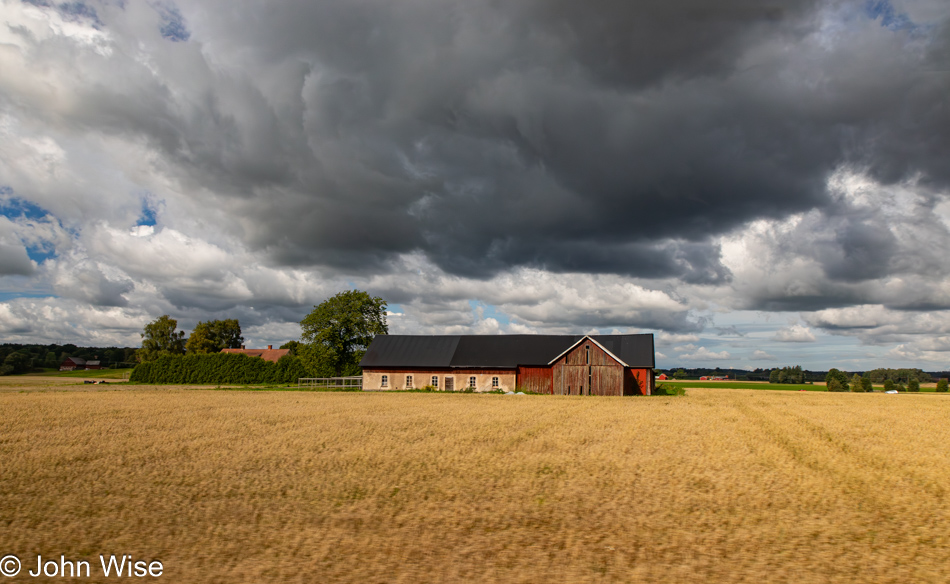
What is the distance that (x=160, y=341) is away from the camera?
10981cm

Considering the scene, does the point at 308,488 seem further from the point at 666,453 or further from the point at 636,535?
the point at 666,453

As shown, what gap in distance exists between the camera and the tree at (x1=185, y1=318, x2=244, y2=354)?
357ft

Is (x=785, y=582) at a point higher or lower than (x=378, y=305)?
lower

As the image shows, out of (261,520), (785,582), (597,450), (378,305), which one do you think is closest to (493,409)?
(597,450)

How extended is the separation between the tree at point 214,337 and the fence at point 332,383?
48.5 m

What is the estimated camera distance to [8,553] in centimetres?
854

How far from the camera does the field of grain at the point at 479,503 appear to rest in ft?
27.7

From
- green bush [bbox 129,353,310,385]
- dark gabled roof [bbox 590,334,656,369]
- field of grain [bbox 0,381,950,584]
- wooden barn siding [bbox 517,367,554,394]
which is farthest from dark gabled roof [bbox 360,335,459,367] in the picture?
field of grain [bbox 0,381,950,584]

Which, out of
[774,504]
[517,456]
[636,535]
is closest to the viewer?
[636,535]

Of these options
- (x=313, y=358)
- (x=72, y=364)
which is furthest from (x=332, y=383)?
(x=72, y=364)

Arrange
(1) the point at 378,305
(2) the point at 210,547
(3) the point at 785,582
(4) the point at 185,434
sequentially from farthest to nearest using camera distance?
(1) the point at 378,305 → (4) the point at 185,434 → (2) the point at 210,547 → (3) the point at 785,582

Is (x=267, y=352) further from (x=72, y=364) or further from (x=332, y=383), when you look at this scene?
(x=72, y=364)

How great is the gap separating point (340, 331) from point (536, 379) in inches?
1195

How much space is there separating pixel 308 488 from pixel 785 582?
33.8 ft
